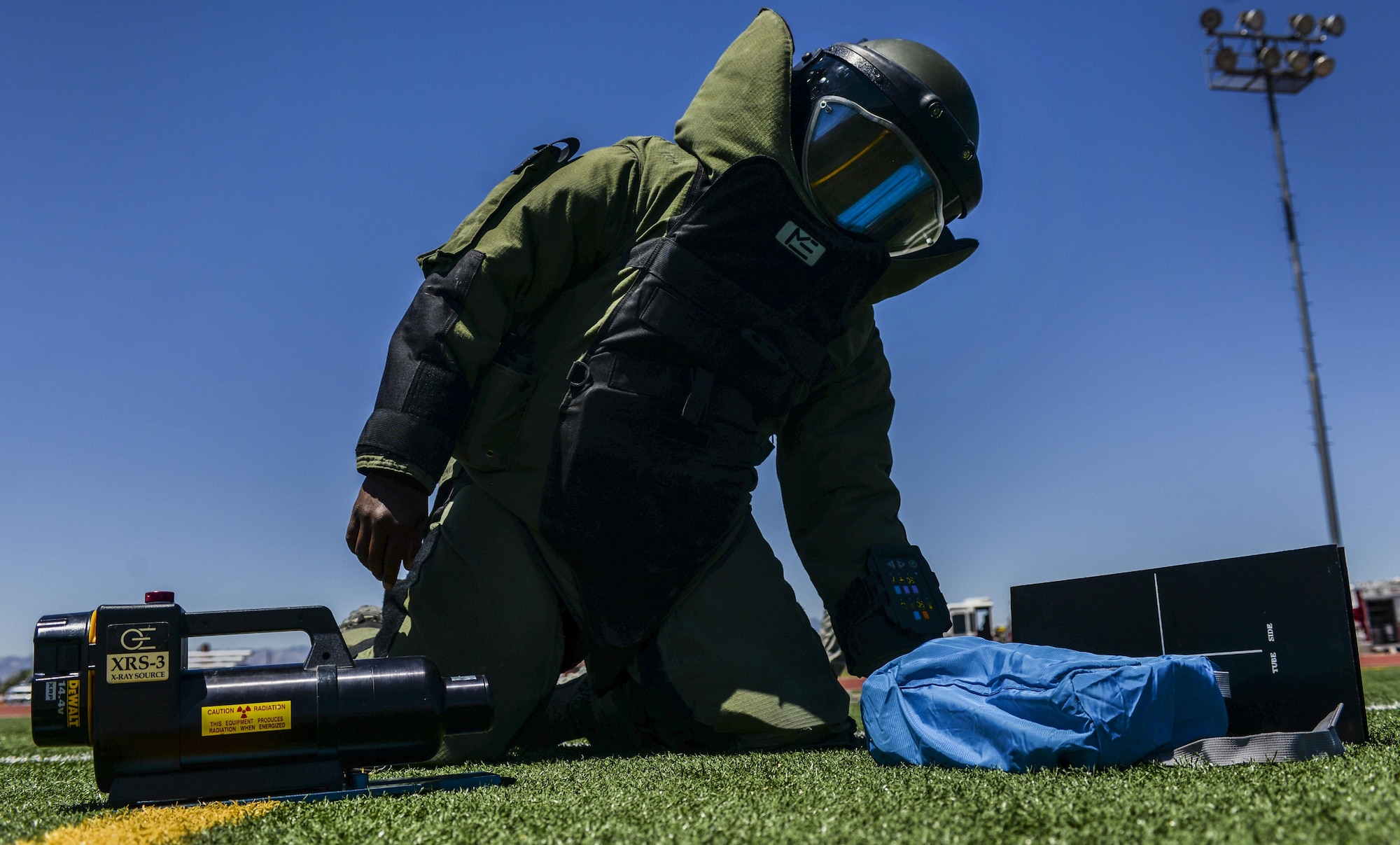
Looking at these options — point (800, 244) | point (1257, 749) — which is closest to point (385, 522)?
point (800, 244)

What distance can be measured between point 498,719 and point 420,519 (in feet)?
1.79

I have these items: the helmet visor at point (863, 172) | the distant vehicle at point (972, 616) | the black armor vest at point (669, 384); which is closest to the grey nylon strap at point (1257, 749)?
the black armor vest at point (669, 384)

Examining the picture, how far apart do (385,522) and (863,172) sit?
5.25ft

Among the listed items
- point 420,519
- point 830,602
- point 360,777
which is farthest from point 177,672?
point 830,602

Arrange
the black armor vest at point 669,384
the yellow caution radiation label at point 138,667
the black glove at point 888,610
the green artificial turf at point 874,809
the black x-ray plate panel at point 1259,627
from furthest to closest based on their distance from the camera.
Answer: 1. the black glove at point 888,610
2. the black armor vest at point 669,384
3. the black x-ray plate panel at point 1259,627
4. the yellow caution radiation label at point 138,667
5. the green artificial turf at point 874,809

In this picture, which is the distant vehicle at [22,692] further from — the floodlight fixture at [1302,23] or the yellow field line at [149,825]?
the floodlight fixture at [1302,23]

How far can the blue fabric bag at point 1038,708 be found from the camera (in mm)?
1633

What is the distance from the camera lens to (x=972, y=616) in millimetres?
15633

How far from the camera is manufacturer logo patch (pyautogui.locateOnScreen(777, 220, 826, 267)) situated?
263 cm

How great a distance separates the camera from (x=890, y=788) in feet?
4.94

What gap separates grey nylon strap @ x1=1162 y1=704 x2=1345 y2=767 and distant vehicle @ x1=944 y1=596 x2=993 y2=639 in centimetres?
1128

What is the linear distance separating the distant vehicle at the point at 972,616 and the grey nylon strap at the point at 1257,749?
1128cm

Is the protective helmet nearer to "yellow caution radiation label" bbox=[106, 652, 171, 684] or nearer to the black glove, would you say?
the black glove

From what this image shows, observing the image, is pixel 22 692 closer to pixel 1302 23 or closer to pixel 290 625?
Result: pixel 290 625
